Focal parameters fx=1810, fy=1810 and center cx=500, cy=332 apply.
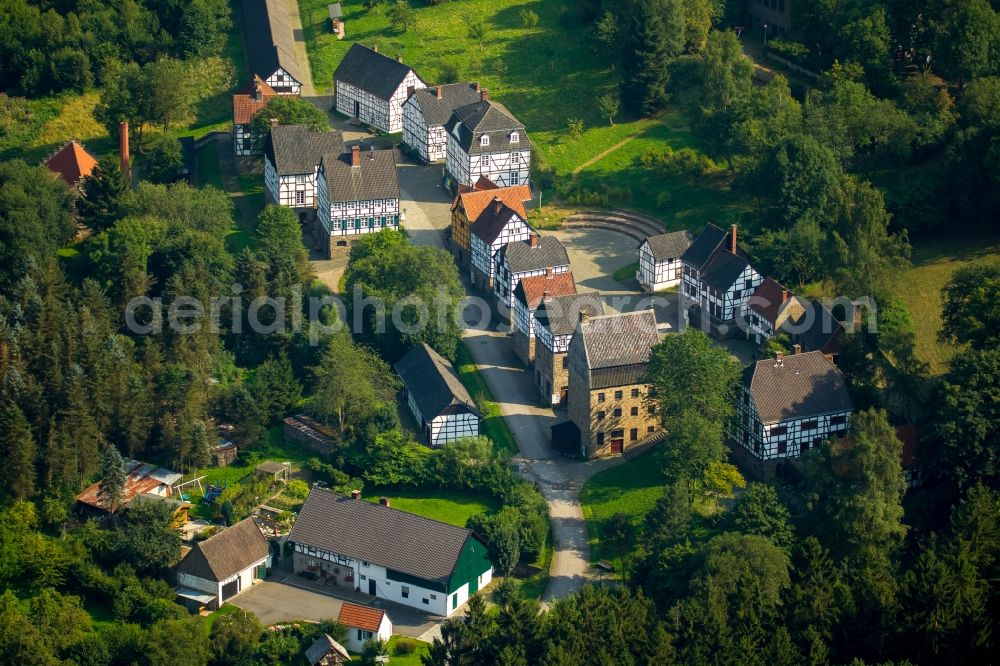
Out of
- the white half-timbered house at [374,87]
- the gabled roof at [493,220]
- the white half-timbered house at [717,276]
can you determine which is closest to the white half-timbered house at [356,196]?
the gabled roof at [493,220]

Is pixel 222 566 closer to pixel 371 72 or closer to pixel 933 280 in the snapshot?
pixel 933 280

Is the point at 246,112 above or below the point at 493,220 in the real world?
above

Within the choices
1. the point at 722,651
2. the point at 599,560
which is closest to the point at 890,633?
the point at 722,651

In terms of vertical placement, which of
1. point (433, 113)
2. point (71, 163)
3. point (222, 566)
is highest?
point (433, 113)

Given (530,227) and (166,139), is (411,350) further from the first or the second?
(166,139)

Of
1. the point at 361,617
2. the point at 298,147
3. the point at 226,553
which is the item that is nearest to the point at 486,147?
the point at 298,147

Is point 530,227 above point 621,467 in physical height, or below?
above

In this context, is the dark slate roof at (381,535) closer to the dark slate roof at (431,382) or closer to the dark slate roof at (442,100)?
the dark slate roof at (431,382)
